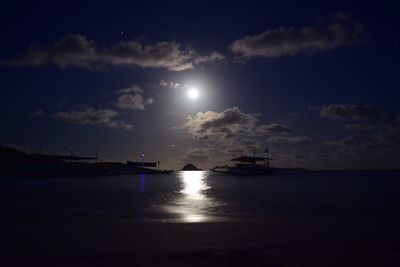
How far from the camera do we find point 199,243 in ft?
65.4

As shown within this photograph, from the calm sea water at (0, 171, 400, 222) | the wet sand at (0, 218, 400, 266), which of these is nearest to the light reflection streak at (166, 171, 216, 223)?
the calm sea water at (0, 171, 400, 222)

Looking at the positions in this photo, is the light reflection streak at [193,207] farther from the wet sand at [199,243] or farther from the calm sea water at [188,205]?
the wet sand at [199,243]

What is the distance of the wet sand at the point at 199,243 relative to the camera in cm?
1636

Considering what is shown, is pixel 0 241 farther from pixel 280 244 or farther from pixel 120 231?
pixel 280 244

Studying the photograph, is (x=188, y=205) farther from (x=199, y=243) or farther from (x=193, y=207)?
(x=199, y=243)

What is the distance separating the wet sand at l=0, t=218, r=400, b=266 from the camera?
16359mm

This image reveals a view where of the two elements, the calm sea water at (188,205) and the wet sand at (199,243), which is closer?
the wet sand at (199,243)

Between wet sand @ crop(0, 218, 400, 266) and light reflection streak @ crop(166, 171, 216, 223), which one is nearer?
wet sand @ crop(0, 218, 400, 266)

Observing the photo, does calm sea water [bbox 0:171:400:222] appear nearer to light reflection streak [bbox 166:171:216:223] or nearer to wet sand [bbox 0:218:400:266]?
light reflection streak [bbox 166:171:216:223]

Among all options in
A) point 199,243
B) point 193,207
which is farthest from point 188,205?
point 199,243

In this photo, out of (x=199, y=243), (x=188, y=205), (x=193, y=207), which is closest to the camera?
(x=199, y=243)

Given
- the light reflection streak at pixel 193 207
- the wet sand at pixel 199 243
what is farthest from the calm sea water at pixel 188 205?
the wet sand at pixel 199 243

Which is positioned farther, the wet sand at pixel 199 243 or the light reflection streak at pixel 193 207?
the light reflection streak at pixel 193 207

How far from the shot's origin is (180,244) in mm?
19578
